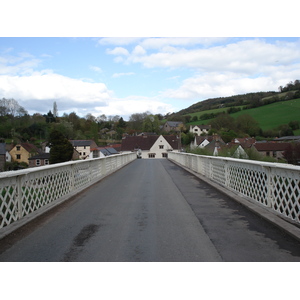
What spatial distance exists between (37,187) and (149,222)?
3.18m

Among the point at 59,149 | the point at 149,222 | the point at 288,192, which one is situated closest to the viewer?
the point at 288,192

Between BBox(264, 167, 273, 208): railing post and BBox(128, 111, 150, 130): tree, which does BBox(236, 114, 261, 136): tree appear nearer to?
BBox(128, 111, 150, 130): tree

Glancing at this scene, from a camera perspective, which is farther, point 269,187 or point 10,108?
point 10,108

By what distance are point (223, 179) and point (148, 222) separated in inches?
222

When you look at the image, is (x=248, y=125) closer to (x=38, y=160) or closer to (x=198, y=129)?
(x=198, y=129)

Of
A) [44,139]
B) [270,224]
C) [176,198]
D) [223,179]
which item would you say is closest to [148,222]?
[270,224]

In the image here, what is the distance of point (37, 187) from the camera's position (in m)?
7.35

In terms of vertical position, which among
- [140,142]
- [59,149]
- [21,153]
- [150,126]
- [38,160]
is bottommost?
[38,160]

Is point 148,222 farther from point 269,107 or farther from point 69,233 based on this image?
point 269,107

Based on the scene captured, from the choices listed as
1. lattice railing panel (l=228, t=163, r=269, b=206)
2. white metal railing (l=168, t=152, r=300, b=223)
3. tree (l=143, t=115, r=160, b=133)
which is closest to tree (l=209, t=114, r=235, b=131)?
tree (l=143, t=115, r=160, b=133)

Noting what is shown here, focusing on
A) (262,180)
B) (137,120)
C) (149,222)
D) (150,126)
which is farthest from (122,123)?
(149,222)

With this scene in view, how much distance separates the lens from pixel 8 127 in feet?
280

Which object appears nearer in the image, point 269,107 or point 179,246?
point 179,246

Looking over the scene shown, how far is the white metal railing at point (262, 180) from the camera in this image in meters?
5.40
